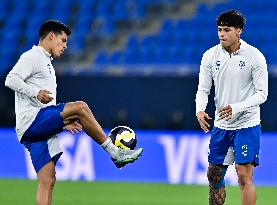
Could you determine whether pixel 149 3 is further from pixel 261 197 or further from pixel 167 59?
pixel 261 197

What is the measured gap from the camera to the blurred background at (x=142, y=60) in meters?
14.6

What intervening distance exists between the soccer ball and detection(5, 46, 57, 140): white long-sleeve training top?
0.69 m

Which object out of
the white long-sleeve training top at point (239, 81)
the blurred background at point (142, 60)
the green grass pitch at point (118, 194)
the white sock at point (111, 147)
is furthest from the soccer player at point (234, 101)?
the blurred background at point (142, 60)

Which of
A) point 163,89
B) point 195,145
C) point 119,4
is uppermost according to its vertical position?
point 119,4

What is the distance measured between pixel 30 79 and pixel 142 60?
1002 centimetres

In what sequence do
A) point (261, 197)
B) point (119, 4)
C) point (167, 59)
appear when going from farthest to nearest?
point (119, 4) < point (167, 59) < point (261, 197)

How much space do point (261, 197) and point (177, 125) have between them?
3.18 m

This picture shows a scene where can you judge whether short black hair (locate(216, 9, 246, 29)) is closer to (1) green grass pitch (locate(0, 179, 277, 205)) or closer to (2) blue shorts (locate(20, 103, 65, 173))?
(2) blue shorts (locate(20, 103, 65, 173))

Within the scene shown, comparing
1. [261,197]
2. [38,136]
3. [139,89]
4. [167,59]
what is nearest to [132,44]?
[167,59]

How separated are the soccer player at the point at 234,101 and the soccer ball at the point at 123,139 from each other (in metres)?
0.65

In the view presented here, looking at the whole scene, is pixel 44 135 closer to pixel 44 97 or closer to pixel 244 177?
pixel 44 97

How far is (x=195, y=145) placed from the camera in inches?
571

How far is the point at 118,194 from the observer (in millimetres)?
12367

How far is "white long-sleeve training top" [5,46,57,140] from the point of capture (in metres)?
8.29
